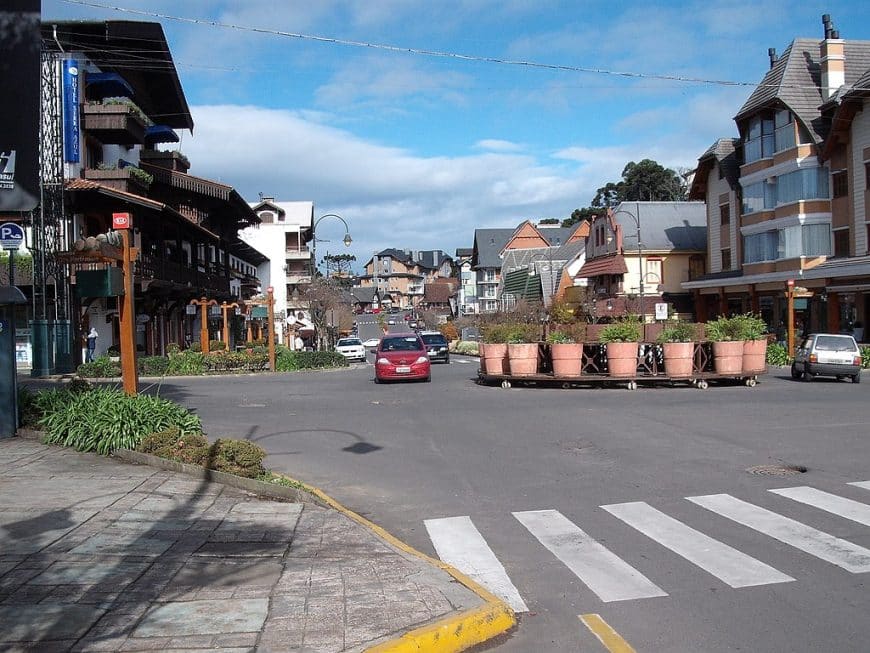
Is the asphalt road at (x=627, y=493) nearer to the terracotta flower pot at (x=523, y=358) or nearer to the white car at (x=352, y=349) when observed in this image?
the terracotta flower pot at (x=523, y=358)

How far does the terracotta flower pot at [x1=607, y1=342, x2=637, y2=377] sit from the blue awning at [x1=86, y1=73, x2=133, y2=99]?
80.4ft

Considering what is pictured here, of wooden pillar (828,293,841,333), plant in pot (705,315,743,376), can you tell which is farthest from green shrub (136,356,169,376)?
wooden pillar (828,293,841,333)

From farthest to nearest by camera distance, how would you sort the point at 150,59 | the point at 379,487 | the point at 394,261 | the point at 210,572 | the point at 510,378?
the point at 394,261
the point at 150,59
the point at 510,378
the point at 379,487
the point at 210,572

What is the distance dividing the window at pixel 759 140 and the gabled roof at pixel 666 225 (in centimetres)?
1227

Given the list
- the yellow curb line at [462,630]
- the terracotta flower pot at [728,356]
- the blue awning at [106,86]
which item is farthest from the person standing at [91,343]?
the yellow curb line at [462,630]

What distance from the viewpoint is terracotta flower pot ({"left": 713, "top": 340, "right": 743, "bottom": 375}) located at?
2459cm

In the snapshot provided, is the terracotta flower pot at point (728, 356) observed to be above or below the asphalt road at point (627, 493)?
above

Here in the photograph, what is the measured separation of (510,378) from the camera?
2592 cm

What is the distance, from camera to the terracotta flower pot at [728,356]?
2459 centimetres

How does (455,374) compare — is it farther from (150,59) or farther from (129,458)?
(129,458)

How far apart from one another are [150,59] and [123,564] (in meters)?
35.9

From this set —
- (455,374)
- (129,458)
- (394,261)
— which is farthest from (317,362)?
(394,261)

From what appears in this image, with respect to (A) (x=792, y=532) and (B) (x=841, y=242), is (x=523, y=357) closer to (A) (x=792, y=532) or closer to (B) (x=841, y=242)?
(A) (x=792, y=532)

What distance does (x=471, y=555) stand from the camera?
749cm
